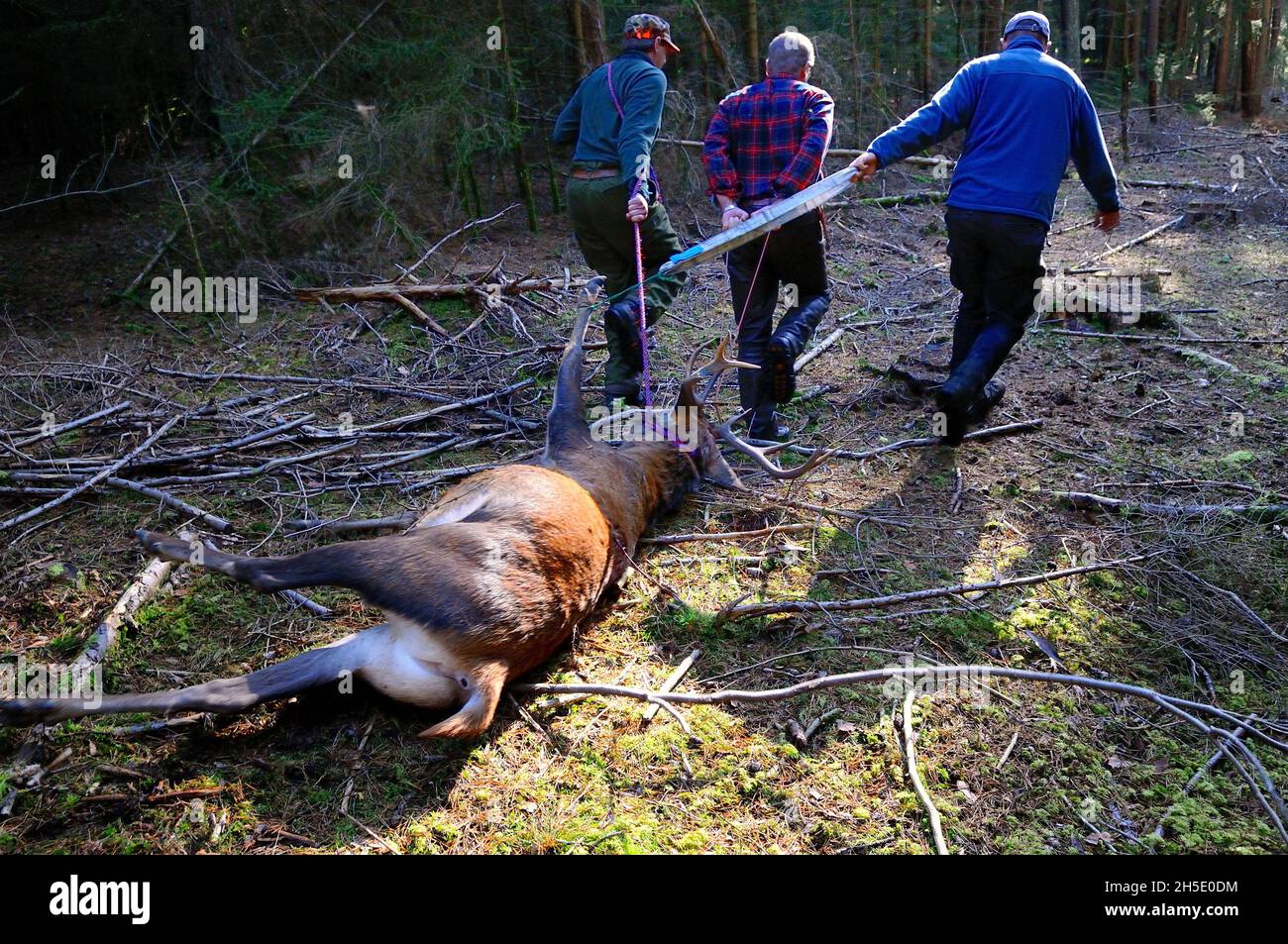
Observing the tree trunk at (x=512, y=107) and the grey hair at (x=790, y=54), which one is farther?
the tree trunk at (x=512, y=107)

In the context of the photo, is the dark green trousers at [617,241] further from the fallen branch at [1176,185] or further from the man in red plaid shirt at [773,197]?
the fallen branch at [1176,185]

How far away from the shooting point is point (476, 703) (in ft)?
9.54

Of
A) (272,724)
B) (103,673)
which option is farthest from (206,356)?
(272,724)

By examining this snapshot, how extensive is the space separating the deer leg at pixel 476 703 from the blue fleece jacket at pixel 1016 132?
4009 mm

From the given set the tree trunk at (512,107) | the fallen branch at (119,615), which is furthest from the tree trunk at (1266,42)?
the fallen branch at (119,615)

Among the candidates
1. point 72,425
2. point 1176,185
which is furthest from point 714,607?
point 1176,185

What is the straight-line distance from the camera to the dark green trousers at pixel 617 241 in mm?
5645

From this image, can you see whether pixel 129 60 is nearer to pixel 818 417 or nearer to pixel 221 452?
pixel 221 452

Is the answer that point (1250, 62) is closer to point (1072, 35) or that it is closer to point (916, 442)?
point (1072, 35)

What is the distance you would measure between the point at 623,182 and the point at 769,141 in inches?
39.5

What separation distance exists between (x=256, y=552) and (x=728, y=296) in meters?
5.79

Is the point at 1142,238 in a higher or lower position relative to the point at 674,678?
higher

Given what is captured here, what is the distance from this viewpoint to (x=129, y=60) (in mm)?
7961

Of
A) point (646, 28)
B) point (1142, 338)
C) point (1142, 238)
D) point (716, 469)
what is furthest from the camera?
point (1142, 238)
